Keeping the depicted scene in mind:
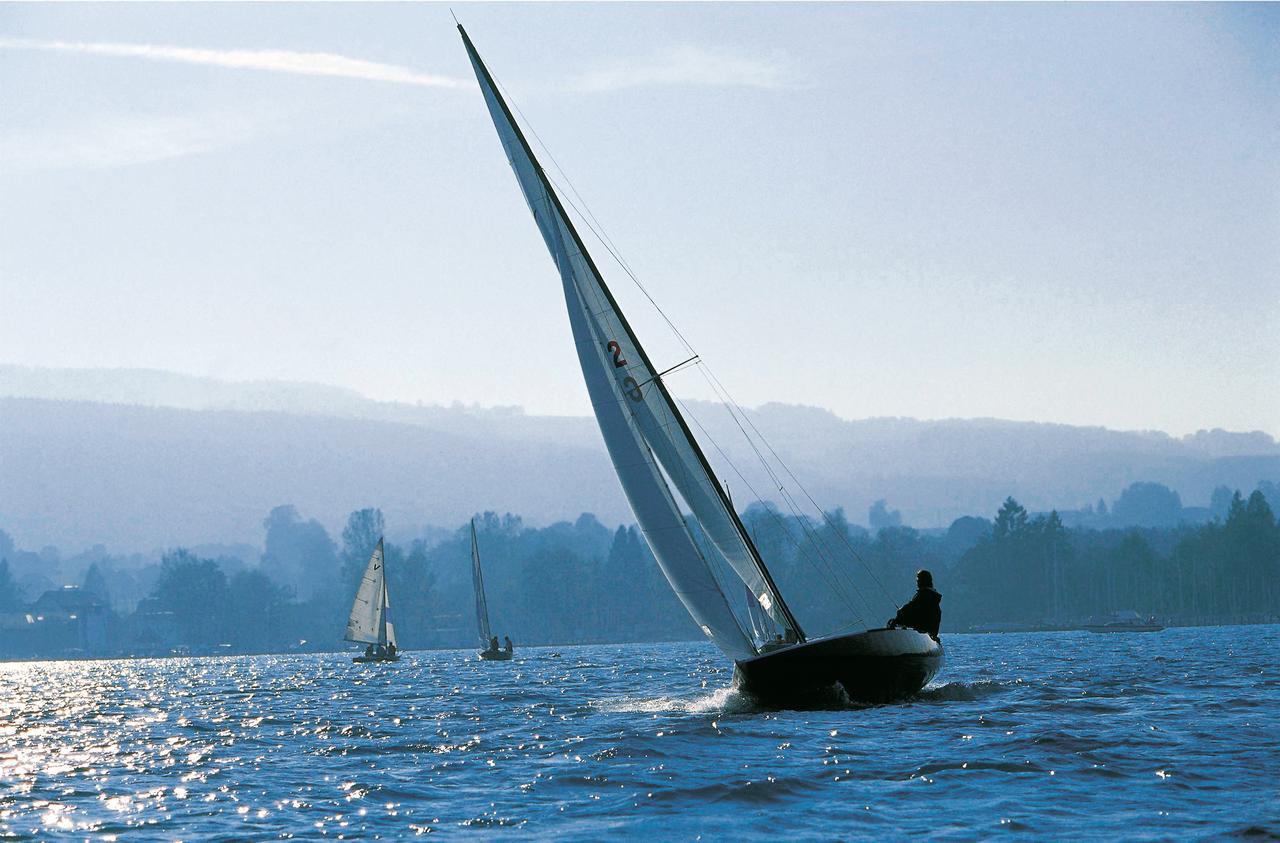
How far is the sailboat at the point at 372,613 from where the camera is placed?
115500 mm

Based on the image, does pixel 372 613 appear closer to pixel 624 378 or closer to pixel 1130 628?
pixel 1130 628

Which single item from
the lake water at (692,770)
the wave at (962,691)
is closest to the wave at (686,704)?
the lake water at (692,770)

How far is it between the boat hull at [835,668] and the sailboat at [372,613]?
276 ft

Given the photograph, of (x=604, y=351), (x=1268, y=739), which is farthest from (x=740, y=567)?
(x=1268, y=739)

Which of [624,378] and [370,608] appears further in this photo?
[370,608]

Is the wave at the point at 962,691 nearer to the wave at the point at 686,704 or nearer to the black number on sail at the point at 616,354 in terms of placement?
the wave at the point at 686,704

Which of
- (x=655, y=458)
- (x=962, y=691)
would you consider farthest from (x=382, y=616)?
(x=655, y=458)

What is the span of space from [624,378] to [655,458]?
→ 180 centimetres

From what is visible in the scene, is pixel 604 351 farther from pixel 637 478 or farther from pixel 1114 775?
pixel 1114 775

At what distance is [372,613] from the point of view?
118m

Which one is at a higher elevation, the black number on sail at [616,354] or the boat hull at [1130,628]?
the black number on sail at [616,354]

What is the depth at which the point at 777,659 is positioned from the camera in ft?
99.7

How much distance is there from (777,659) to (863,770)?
26.6 ft

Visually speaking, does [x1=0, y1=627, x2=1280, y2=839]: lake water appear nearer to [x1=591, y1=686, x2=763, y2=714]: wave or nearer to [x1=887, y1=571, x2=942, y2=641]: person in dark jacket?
[x1=591, y1=686, x2=763, y2=714]: wave
